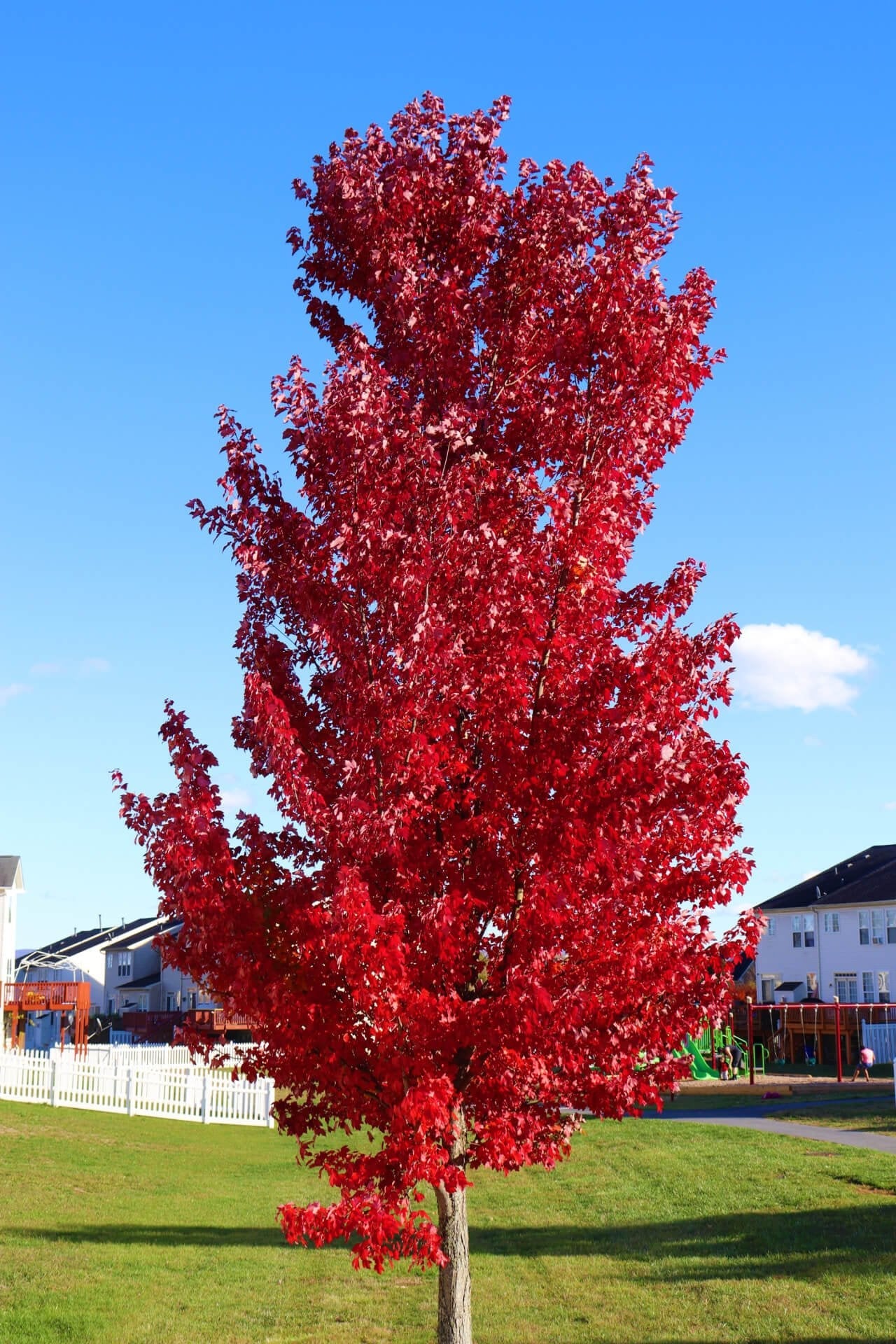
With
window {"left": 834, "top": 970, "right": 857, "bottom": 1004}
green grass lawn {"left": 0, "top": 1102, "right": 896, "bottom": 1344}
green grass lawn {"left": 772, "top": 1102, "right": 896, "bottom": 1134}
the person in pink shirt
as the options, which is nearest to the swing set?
window {"left": 834, "top": 970, "right": 857, "bottom": 1004}

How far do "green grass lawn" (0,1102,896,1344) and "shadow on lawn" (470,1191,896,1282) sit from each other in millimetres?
45

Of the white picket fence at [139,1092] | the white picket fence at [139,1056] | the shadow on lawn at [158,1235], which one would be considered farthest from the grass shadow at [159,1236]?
the white picket fence at [139,1056]

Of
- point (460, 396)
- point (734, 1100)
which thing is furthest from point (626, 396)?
point (734, 1100)

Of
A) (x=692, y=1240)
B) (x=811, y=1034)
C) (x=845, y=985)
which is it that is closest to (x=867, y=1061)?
(x=811, y=1034)

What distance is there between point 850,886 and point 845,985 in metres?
5.34

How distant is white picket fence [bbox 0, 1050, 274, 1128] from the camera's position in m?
34.0

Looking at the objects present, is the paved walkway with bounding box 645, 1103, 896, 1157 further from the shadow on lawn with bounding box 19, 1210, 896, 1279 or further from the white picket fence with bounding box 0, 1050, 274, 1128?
the white picket fence with bounding box 0, 1050, 274, 1128

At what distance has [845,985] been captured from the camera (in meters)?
66.9

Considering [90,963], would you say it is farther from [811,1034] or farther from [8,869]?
[811,1034]

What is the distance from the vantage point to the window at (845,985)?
66250 millimetres

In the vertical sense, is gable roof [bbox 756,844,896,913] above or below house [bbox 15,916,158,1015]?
above

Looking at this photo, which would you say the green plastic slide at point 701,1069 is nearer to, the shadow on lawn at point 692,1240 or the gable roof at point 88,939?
the shadow on lawn at point 692,1240

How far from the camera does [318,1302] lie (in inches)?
542

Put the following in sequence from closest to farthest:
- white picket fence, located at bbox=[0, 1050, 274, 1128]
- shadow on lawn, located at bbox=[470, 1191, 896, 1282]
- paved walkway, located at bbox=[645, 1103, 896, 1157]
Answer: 1. shadow on lawn, located at bbox=[470, 1191, 896, 1282]
2. paved walkway, located at bbox=[645, 1103, 896, 1157]
3. white picket fence, located at bbox=[0, 1050, 274, 1128]
